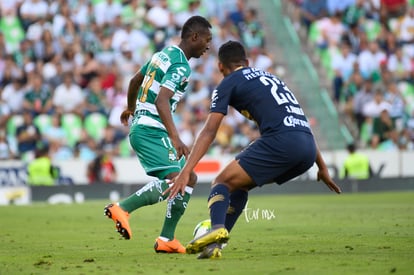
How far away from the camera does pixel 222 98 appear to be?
927 cm

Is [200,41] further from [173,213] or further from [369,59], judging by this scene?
[369,59]

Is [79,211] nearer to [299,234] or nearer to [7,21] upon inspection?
[299,234]

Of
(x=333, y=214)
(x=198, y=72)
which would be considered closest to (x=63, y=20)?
(x=198, y=72)

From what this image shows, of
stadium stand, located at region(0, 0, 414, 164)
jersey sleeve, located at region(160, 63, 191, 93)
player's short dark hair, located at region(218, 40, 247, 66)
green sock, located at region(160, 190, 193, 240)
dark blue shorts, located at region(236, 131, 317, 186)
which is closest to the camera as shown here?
dark blue shorts, located at region(236, 131, 317, 186)

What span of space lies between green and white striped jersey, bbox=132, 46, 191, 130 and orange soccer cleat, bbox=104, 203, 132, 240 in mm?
1062

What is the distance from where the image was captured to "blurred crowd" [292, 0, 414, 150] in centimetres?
2691

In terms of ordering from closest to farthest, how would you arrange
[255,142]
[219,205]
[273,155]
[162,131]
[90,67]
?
[219,205] → [273,155] → [255,142] → [162,131] → [90,67]

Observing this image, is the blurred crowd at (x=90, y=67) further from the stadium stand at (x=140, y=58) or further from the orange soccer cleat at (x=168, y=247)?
the orange soccer cleat at (x=168, y=247)

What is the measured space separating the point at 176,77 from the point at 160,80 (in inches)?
16.0

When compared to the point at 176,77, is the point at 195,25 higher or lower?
higher

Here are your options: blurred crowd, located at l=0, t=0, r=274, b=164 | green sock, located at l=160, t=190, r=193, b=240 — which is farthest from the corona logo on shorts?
blurred crowd, located at l=0, t=0, r=274, b=164

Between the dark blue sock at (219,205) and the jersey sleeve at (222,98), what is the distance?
2.50 ft

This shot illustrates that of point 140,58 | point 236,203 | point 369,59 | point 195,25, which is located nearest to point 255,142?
point 236,203

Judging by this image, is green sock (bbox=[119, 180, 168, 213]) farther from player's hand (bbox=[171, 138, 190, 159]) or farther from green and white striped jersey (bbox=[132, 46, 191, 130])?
player's hand (bbox=[171, 138, 190, 159])
